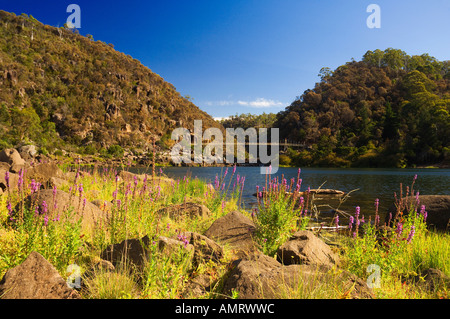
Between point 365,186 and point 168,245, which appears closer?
point 168,245

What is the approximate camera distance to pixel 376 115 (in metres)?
92.8

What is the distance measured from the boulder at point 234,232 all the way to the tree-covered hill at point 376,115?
75385 mm

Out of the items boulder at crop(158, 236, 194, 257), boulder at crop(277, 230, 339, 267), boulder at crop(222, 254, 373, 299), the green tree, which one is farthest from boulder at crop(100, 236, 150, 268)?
the green tree

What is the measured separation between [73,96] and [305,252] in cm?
10209

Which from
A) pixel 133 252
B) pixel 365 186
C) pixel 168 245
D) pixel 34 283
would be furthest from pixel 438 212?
pixel 365 186

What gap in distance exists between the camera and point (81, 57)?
10088 centimetres

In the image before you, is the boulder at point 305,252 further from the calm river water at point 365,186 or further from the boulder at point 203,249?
the calm river water at point 365,186

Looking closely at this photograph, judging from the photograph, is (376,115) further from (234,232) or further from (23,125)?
(23,125)

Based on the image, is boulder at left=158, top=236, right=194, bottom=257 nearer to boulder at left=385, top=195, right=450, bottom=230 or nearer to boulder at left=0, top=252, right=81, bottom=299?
boulder at left=0, top=252, right=81, bottom=299

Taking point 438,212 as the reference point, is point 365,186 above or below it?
below

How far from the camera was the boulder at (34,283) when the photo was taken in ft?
7.32

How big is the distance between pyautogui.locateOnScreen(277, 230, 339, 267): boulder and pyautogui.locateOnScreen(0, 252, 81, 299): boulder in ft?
8.43

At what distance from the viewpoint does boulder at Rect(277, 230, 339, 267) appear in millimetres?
3542
